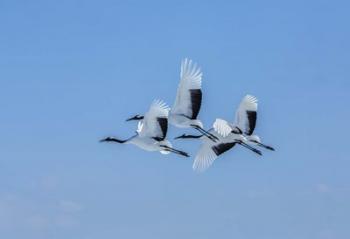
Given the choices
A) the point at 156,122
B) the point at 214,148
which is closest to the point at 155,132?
the point at 156,122

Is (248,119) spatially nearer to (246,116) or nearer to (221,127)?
(246,116)

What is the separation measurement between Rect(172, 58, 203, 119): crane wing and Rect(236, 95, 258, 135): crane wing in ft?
14.5

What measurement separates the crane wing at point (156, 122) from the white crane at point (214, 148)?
4.66 meters

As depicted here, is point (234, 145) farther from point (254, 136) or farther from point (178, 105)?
point (178, 105)

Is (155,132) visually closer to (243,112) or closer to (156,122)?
(156,122)

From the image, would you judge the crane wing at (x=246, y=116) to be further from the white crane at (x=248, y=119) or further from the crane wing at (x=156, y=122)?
the crane wing at (x=156, y=122)

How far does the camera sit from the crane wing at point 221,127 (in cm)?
5775

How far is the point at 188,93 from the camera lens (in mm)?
56656

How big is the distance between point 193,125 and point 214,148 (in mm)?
4059

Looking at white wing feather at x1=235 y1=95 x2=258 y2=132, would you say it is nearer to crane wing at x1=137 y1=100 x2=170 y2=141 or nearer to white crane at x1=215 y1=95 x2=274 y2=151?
white crane at x1=215 y1=95 x2=274 y2=151

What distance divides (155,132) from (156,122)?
581 mm

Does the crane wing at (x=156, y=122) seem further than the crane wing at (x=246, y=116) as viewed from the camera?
No

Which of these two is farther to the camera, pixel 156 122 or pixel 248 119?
pixel 248 119

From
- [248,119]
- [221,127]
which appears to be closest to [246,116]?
[248,119]
